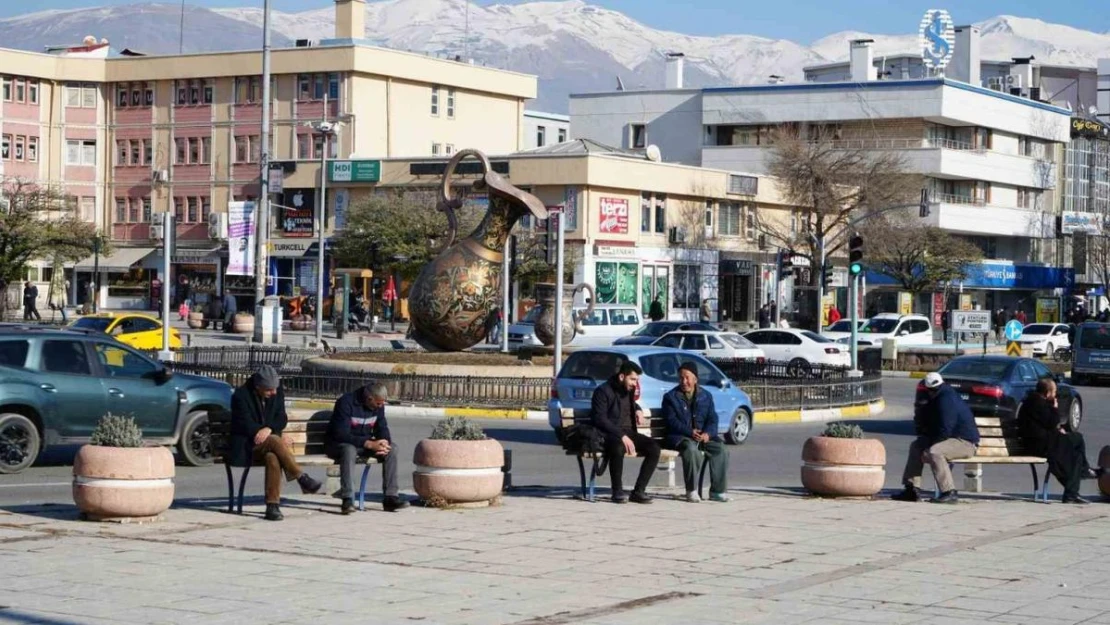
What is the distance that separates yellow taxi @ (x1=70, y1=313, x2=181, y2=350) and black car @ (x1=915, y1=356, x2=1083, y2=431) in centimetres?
2202

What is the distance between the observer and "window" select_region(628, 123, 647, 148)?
95.6m

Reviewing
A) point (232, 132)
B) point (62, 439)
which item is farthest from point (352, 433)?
point (232, 132)

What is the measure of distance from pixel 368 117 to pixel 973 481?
2561 inches

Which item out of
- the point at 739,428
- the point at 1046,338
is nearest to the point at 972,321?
the point at 1046,338

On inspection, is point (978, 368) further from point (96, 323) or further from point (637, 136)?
point (637, 136)

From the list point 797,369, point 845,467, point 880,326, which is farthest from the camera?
point 880,326

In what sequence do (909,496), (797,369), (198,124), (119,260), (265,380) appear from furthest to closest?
(198,124) < (119,260) < (797,369) < (909,496) < (265,380)

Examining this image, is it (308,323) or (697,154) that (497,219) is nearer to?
(308,323)

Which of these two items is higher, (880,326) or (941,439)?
(880,326)

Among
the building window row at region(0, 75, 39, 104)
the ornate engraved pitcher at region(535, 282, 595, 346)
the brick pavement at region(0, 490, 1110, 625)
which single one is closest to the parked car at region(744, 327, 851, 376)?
the ornate engraved pitcher at region(535, 282, 595, 346)

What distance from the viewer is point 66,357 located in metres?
19.9

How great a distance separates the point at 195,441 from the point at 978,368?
15.0m

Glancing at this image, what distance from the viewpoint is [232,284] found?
7888 centimetres

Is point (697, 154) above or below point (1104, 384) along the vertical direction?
above
